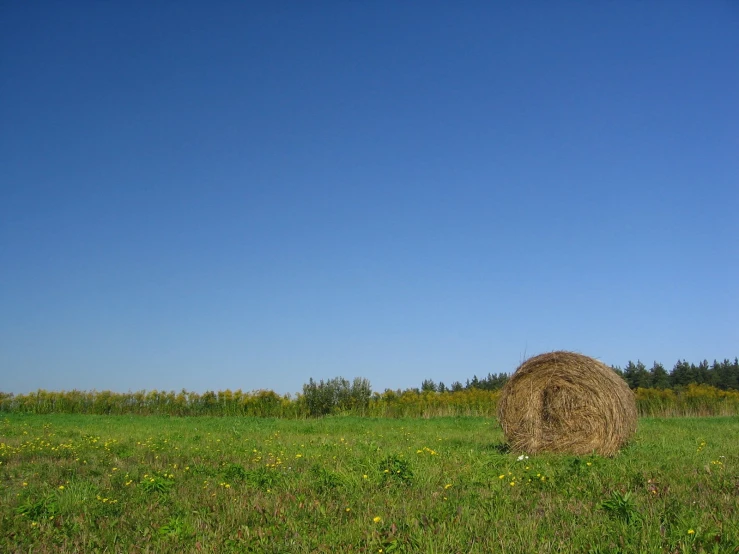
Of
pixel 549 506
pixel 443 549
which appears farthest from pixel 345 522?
pixel 549 506

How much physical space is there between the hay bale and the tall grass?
68.5ft

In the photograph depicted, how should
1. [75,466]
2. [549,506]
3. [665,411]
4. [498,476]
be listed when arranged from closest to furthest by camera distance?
[549,506], [498,476], [75,466], [665,411]

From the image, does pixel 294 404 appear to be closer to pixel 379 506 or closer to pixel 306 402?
pixel 306 402

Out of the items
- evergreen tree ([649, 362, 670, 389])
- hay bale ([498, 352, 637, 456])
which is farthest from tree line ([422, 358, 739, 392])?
hay bale ([498, 352, 637, 456])

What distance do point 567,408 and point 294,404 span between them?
89.0 feet

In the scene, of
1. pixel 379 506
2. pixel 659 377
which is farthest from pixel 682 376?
pixel 379 506

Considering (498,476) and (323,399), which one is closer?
(498,476)

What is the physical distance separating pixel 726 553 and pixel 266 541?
3.56 metres

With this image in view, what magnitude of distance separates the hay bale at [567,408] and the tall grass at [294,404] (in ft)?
68.5

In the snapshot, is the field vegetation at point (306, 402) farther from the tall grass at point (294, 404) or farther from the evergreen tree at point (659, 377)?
the evergreen tree at point (659, 377)

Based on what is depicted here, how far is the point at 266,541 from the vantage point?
4.95 m

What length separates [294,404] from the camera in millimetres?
37812

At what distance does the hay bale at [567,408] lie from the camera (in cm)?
1249

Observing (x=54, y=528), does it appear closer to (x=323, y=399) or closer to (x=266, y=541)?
(x=266, y=541)
